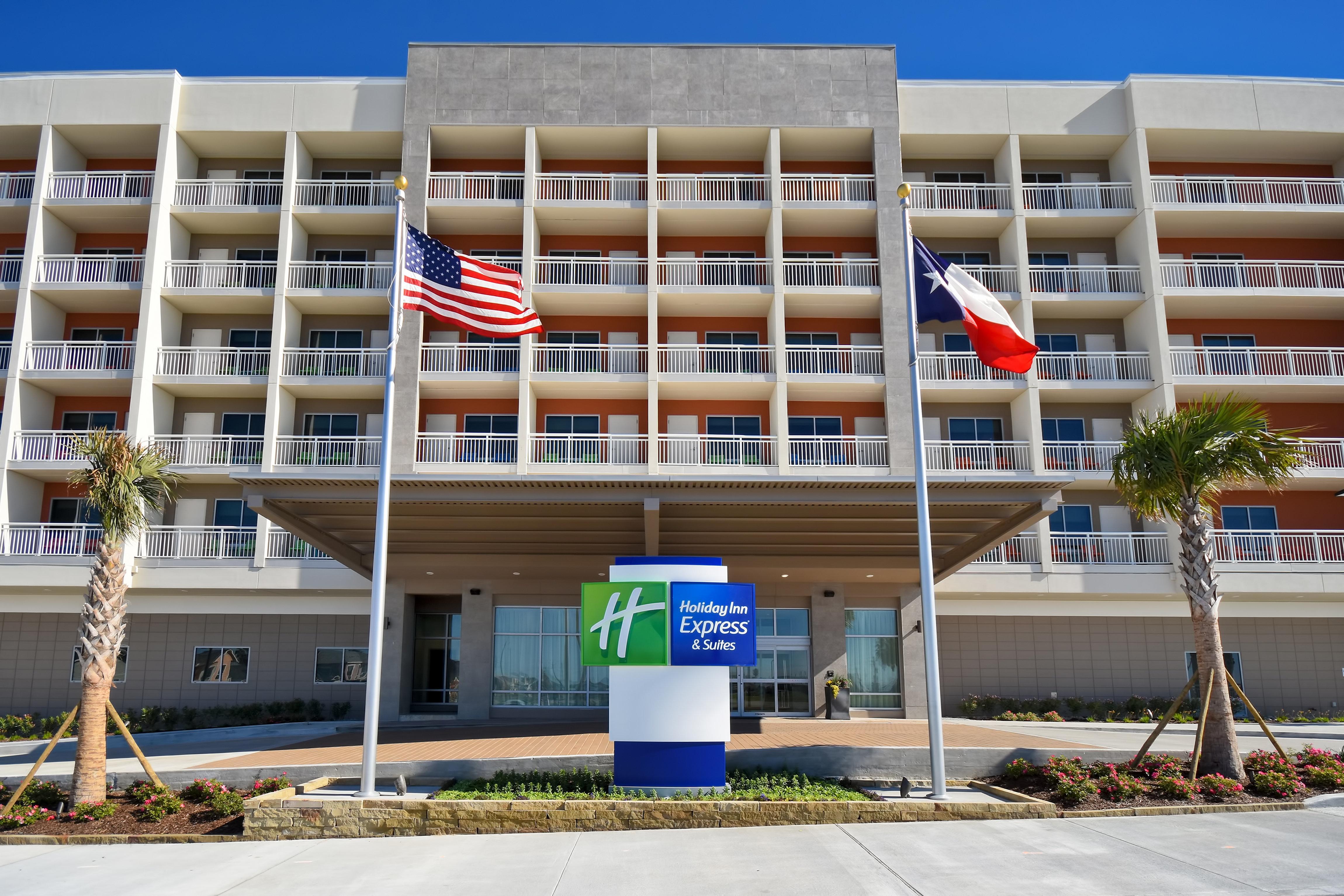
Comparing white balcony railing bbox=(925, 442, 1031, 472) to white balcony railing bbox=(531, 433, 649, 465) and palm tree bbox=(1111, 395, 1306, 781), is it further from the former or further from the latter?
palm tree bbox=(1111, 395, 1306, 781)

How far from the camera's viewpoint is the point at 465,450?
29.1 meters

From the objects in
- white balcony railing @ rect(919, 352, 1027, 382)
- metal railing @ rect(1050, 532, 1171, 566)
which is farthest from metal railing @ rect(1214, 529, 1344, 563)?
white balcony railing @ rect(919, 352, 1027, 382)

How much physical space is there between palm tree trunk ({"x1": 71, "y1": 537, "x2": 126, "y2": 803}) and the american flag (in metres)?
6.65

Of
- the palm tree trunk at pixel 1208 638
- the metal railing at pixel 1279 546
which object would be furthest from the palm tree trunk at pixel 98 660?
the metal railing at pixel 1279 546

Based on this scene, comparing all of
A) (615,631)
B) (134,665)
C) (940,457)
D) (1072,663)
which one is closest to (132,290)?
(134,665)

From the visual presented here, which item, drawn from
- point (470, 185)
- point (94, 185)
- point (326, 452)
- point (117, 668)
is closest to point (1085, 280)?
point (470, 185)

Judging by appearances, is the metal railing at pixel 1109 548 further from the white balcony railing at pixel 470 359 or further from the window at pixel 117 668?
the window at pixel 117 668

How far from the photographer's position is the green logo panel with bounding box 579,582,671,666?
48.8 feet

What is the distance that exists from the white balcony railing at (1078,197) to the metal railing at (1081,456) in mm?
8010

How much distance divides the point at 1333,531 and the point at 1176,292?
29.1ft

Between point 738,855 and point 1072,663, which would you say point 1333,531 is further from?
point 738,855

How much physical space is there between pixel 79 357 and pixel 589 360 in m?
16.8

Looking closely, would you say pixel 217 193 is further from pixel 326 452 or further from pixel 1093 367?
pixel 1093 367

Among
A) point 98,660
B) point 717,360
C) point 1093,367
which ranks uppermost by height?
point 1093,367
